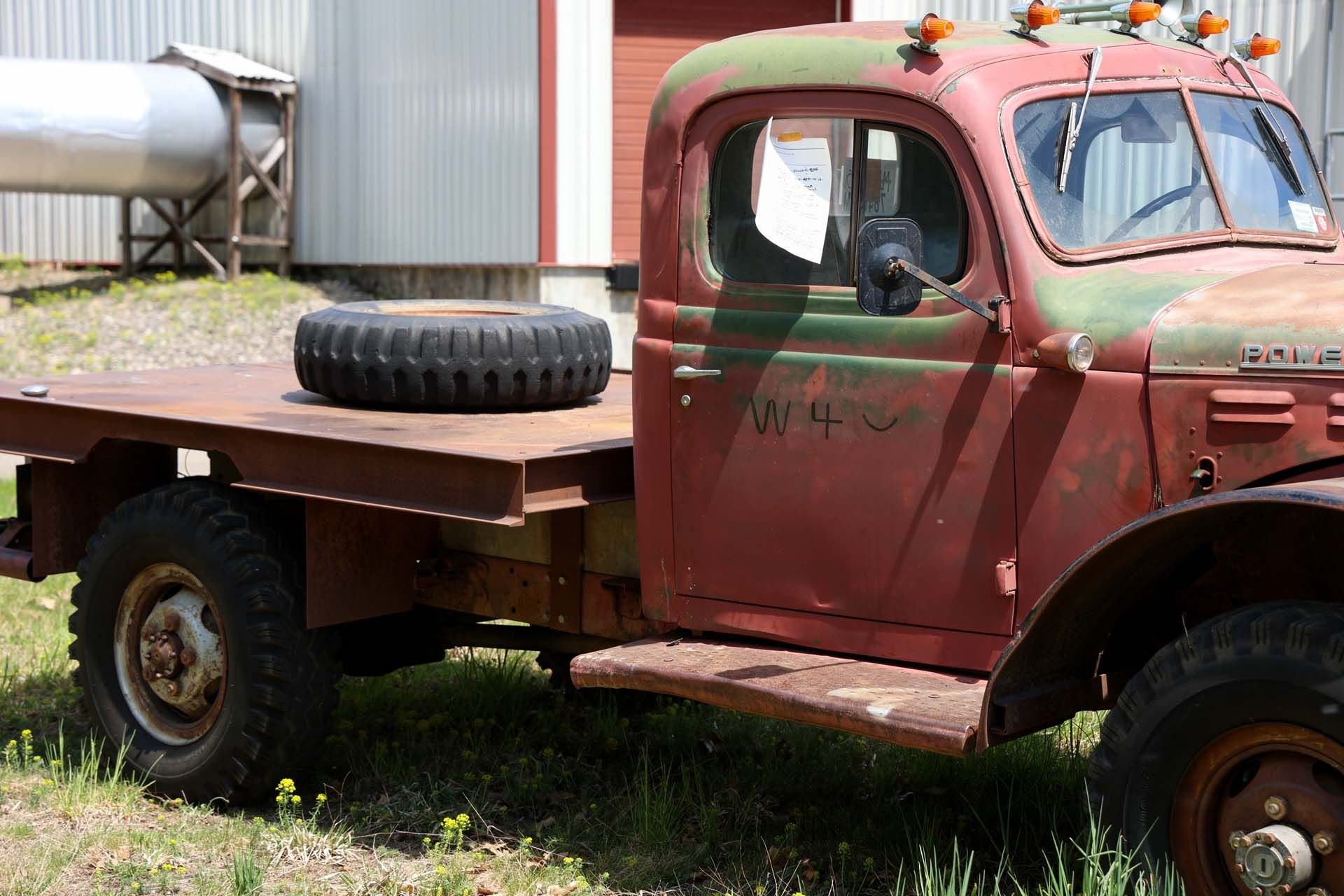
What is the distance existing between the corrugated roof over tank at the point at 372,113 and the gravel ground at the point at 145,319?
72 cm

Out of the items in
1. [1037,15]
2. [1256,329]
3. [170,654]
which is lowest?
[170,654]

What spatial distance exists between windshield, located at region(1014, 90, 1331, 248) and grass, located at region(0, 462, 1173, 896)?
1436mm

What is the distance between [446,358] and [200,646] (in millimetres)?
1187

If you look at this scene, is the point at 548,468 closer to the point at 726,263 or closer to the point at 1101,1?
the point at 726,263

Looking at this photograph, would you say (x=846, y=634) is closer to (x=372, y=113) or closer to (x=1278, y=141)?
(x=1278, y=141)

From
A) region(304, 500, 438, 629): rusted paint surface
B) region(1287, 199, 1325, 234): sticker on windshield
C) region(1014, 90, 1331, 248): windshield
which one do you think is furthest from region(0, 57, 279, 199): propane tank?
region(1287, 199, 1325, 234): sticker on windshield

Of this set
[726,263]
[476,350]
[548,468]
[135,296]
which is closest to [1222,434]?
[726,263]

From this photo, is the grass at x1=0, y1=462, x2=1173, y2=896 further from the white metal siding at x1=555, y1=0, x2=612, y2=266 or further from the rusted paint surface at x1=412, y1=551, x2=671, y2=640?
the white metal siding at x1=555, y1=0, x2=612, y2=266

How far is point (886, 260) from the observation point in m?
3.72

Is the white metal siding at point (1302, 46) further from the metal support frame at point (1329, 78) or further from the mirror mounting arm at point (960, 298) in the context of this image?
the mirror mounting arm at point (960, 298)

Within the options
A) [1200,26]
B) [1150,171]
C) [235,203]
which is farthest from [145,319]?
[1150,171]

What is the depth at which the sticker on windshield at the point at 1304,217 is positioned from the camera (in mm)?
4309

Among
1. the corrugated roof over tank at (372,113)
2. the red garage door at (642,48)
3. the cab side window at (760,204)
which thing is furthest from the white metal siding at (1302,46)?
the cab side window at (760,204)

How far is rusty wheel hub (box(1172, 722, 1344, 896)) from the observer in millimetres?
3180
